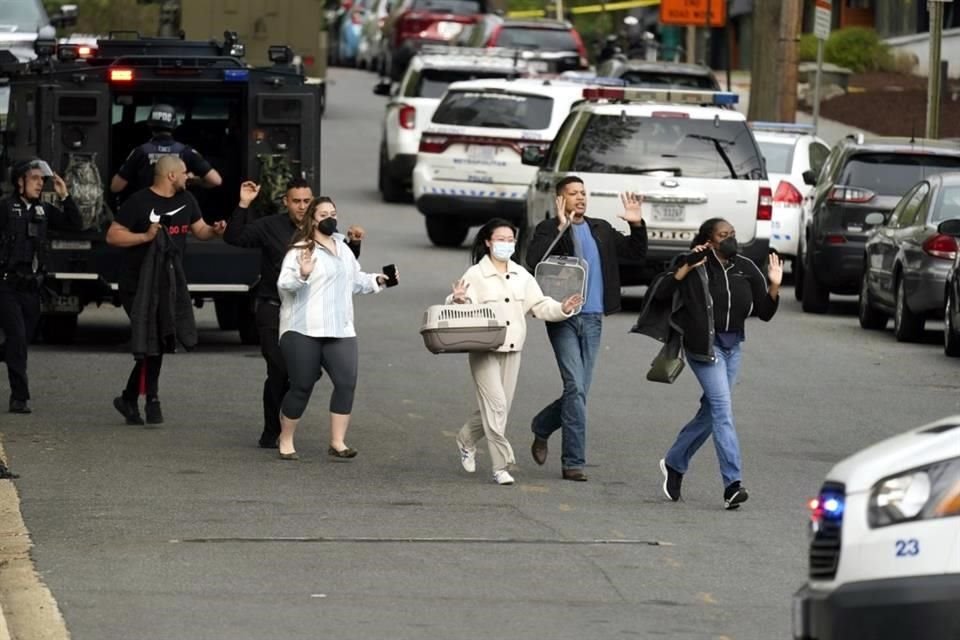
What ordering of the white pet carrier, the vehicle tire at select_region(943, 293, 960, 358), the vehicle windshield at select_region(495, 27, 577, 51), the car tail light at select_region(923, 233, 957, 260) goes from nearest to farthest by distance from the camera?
the white pet carrier < the vehicle tire at select_region(943, 293, 960, 358) < the car tail light at select_region(923, 233, 957, 260) < the vehicle windshield at select_region(495, 27, 577, 51)

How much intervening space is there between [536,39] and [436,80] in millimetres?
10771

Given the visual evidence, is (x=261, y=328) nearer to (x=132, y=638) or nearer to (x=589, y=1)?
(x=132, y=638)

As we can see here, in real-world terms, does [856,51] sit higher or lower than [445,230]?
higher

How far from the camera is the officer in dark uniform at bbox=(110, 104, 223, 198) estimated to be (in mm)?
18266

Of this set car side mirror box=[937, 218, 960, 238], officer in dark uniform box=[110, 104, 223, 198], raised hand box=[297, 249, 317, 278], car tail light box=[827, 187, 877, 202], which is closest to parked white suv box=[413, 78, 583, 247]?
car tail light box=[827, 187, 877, 202]

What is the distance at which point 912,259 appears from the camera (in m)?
20.6

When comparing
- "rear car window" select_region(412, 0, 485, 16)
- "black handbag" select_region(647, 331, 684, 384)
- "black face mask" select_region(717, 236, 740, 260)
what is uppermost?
"rear car window" select_region(412, 0, 485, 16)

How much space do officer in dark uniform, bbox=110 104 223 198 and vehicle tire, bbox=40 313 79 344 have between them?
185 centimetres

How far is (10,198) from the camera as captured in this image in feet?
52.2

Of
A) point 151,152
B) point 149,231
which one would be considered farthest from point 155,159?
point 149,231

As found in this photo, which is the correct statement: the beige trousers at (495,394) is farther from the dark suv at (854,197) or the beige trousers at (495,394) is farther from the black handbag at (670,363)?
the dark suv at (854,197)

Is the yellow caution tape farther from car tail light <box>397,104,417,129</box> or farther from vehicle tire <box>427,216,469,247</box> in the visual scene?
vehicle tire <box>427,216,469,247</box>

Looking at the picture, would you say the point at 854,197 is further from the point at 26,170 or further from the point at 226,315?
the point at 26,170

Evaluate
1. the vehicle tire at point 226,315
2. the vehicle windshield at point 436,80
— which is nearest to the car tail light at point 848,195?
the vehicle tire at point 226,315
